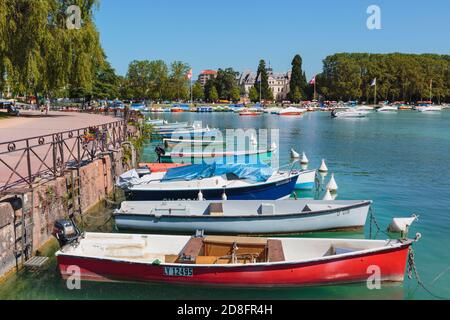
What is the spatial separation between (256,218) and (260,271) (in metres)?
3.91

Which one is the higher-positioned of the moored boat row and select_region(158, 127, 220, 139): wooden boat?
select_region(158, 127, 220, 139): wooden boat

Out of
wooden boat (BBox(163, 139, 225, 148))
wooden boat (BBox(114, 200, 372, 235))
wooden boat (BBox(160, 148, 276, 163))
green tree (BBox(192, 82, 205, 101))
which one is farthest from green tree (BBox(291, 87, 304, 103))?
wooden boat (BBox(114, 200, 372, 235))

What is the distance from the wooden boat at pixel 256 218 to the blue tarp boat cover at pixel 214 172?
2703 millimetres

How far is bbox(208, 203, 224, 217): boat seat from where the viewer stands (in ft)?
46.4

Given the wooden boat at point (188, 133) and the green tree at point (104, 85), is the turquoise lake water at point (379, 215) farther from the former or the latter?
the green tree at point (104, 85)

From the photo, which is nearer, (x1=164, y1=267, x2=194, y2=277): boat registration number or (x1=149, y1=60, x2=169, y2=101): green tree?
(x1=164, y1=267, x2=194, y2=277): boat registration number

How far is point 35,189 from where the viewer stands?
11641mm

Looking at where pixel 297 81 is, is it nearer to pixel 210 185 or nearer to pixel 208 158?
pixel 208 158

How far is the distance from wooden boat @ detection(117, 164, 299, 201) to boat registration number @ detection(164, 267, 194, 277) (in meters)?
6.03

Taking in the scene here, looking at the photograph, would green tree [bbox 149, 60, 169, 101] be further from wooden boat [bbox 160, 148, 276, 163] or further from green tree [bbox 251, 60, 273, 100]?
wooden boat [bbox 160, 148, 276, 163]
